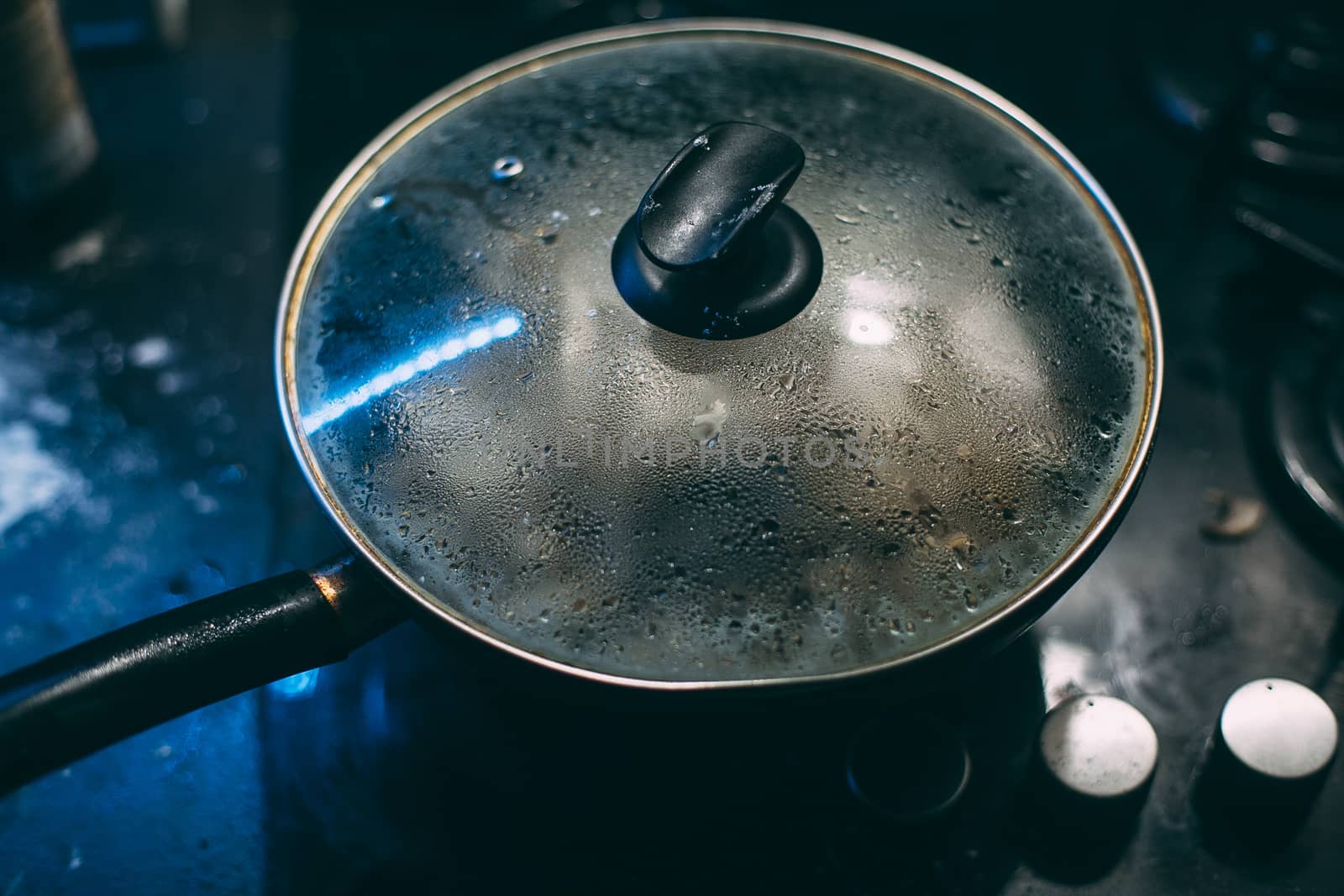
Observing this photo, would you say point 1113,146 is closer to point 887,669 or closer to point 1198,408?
point 1198,408

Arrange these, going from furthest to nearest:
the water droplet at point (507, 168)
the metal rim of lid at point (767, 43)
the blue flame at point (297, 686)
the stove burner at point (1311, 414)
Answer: the stove burner at point (1311, 414)
the blue flame at point (297, 686)
the water droplet at point (507, 168)
the metal rim of lid at point (767, 43)

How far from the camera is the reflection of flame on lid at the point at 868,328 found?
813 mm

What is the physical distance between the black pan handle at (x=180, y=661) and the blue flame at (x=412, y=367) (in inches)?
4.6

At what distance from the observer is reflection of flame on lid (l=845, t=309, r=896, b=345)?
0.81 metres

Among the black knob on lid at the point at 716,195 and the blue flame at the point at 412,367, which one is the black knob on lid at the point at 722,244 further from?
the blue flame at the point at 412,367

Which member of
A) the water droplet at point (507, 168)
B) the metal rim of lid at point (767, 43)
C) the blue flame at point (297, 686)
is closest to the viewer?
the metal rim of lid at point (767, 43)

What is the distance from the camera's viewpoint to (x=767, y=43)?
1062 millimetres

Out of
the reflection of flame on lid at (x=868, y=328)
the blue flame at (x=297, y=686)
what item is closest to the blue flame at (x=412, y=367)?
the reflection of flame on lid at (x=868, y=328)

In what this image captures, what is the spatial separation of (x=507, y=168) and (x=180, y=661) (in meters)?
0.48

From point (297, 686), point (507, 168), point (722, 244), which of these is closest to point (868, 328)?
point (722, 244)

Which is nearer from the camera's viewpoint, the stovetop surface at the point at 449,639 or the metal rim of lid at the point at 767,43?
the metal rim of lid at the point at 767,43

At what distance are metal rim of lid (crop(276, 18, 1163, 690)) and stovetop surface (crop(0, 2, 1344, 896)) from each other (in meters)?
0.05

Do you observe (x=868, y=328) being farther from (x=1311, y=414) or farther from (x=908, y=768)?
(x=1311, y=414)

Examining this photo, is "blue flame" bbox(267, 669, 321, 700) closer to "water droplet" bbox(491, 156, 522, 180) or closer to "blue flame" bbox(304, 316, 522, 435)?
"blue flame" bbox(304, 316, 522, 435)
